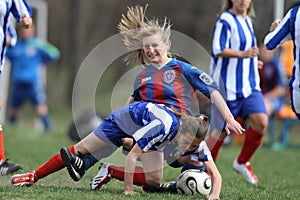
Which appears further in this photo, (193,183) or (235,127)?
(193,183)

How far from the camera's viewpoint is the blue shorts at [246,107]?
7045 mm

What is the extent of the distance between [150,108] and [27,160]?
2777 mm

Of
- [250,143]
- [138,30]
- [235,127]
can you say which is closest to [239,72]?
[250,143]

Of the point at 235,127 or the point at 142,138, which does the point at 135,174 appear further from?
the point at 235,127

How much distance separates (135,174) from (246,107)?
1.84m

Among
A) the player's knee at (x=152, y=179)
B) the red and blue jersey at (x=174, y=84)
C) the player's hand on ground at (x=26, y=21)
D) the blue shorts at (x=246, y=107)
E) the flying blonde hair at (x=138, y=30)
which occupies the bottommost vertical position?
the player's knee at (x=152, y=179)

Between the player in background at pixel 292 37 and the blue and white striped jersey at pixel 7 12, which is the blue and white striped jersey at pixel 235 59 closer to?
the player in background at pixel 292 37

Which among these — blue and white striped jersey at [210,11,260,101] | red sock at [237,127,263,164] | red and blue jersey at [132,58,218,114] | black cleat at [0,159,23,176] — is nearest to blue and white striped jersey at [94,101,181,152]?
red and blue jersey at [132,58,218,114]

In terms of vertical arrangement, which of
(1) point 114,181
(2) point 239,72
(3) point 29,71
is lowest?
(1) point 114,181

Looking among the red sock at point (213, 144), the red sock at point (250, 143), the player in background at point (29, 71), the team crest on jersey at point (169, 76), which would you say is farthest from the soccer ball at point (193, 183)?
the player in background at point (29, 71)

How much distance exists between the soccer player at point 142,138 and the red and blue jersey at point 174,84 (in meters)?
0.21

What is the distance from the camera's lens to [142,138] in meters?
5.25

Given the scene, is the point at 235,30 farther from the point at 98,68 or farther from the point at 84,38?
the point at 84,38

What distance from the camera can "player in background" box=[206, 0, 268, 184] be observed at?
7.08m
